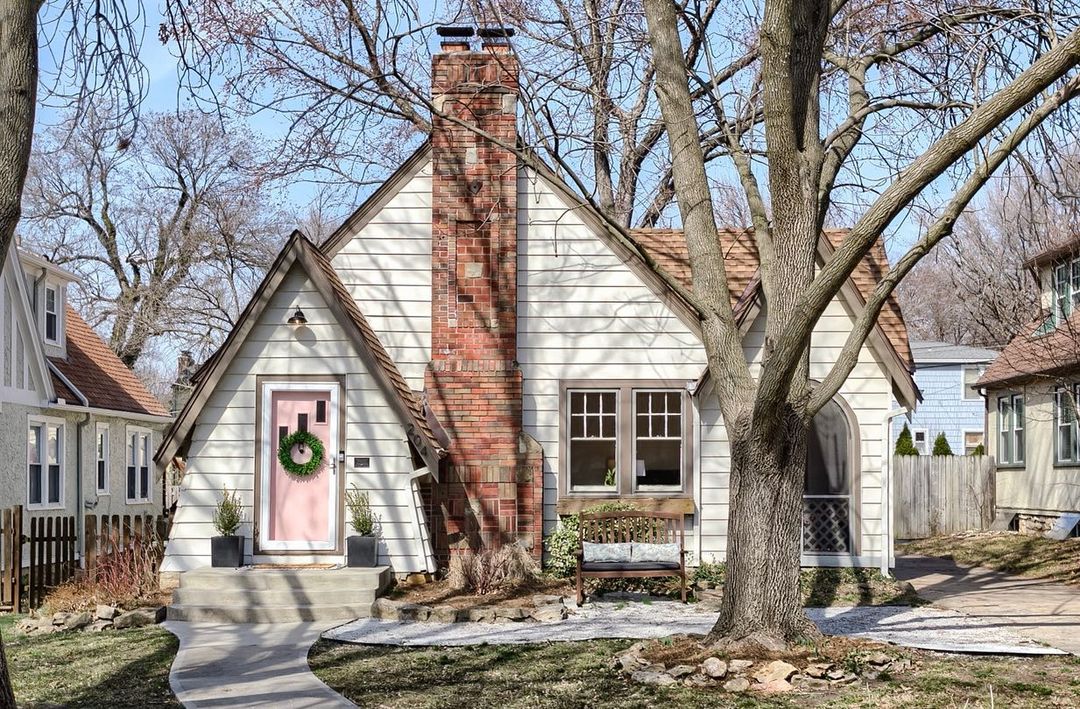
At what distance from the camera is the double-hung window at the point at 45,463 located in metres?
20.7

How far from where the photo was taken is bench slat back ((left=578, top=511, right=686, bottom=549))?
14766 millimetres

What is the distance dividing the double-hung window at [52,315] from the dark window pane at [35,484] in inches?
126

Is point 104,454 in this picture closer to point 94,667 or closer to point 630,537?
point 630,537

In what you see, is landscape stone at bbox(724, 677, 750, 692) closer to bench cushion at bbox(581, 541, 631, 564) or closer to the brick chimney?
bench cushion at bbox(581, 541, 631, 564)

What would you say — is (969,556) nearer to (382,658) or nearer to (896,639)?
(896,639)

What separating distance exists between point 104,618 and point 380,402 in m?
4.13

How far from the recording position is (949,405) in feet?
124

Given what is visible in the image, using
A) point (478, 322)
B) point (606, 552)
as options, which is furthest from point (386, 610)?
point (478, 322)

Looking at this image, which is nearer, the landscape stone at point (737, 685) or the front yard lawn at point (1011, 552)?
the landscape stone at point (737, 685)

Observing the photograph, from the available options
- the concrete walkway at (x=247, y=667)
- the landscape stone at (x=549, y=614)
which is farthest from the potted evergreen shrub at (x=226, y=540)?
the landscape stone at (x=549, y=614)

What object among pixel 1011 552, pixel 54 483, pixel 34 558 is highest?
pixel 54 483

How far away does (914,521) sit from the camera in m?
27.7

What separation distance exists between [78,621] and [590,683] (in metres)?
6.13

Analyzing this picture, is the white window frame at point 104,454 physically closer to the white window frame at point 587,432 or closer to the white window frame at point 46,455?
the white window frame at point 46,455
